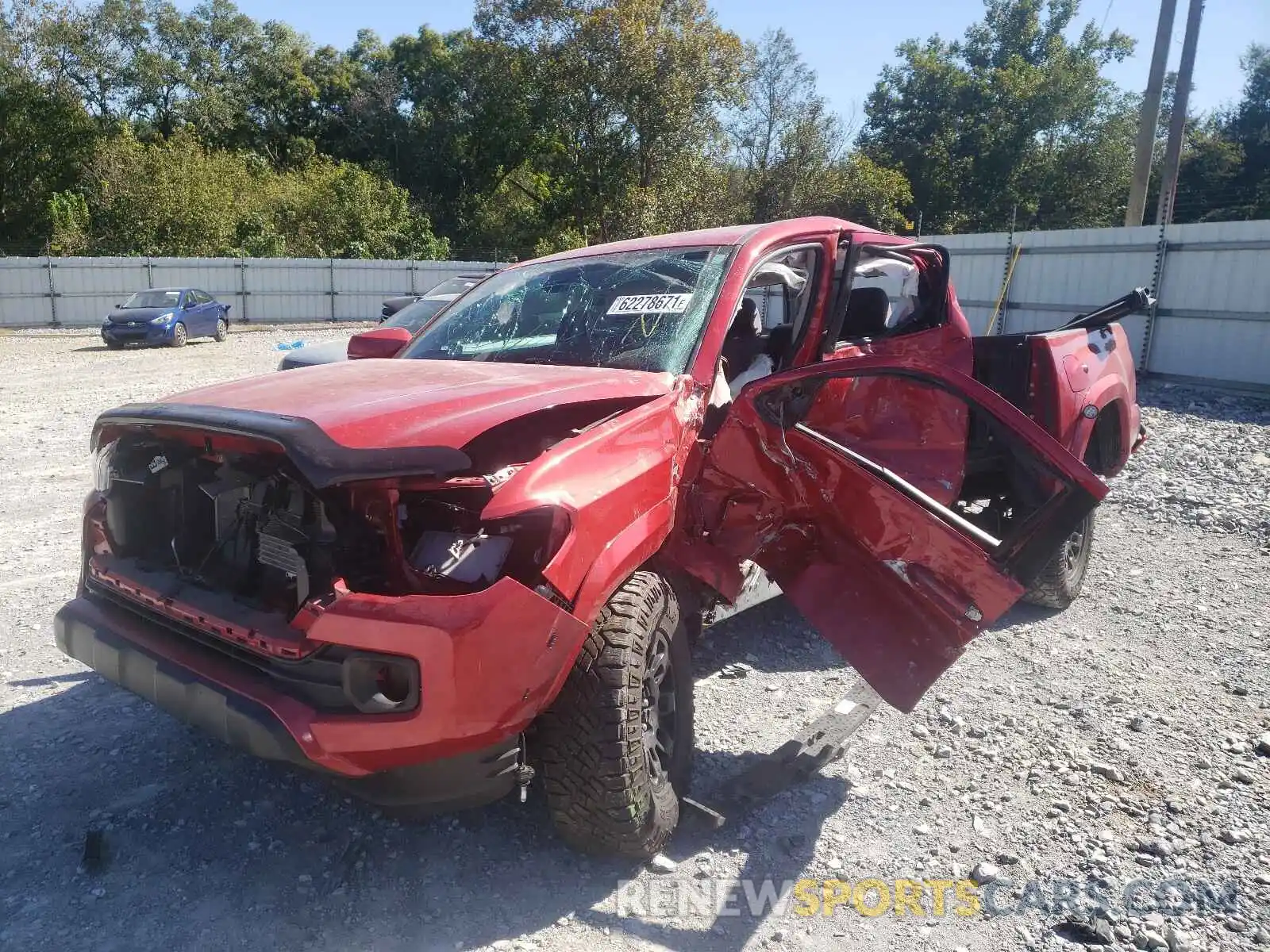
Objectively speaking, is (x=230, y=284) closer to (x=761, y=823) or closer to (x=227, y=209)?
(x=227, y=209)

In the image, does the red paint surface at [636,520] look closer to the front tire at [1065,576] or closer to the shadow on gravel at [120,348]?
the front tire at [1065,576]

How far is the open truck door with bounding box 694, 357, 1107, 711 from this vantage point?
2.83m

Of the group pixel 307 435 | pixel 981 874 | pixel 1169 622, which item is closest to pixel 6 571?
pixel 307 435

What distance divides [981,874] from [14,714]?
142 inches

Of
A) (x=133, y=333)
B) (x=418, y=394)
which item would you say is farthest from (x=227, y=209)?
(x=418, y=394)

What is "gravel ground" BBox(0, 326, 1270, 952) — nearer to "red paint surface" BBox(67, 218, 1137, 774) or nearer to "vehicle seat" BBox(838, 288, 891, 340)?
"red paint surface" BBox(67, 218, 1137, 774)

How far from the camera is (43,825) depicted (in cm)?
302

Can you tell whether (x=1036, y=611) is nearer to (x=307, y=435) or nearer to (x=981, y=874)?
(x=981, y=874)

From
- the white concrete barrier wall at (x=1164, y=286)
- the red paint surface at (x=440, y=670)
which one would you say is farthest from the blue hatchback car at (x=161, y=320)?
the red paint surface at (x=440, y=670)

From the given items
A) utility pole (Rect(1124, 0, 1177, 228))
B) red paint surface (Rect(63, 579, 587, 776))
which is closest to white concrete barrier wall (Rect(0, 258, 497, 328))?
utility pole (Rect(1124, 0, 1177, 228))

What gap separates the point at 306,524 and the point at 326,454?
0.37m

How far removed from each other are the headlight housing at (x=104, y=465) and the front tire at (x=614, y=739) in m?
1.70

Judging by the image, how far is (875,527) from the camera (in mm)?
3148

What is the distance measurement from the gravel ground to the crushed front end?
0.53 m
